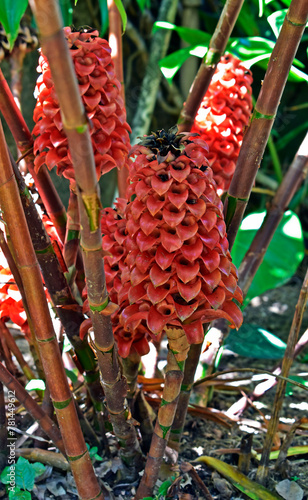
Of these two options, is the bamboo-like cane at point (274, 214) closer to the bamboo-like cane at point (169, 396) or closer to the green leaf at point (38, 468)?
the bamboo-like cane at point (169, 396)

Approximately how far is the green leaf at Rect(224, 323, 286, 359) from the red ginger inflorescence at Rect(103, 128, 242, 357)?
518mm

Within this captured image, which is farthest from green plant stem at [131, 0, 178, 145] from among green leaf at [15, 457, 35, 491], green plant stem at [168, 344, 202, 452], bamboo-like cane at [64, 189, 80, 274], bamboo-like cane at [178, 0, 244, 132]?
green leaf at [15, 457, 35, 491]

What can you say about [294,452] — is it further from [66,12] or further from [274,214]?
[66,12]

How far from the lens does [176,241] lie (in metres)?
0.54

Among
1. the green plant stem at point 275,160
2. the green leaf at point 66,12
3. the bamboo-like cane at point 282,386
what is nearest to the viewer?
the bamboo-like cane at point 282,386

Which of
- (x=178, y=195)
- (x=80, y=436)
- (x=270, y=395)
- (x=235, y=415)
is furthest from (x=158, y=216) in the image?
(x=270, y=395)

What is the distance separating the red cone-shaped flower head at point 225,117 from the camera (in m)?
0.94

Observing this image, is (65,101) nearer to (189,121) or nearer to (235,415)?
(189,121)

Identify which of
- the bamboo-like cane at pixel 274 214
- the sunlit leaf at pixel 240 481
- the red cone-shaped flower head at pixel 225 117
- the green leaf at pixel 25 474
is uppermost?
the red cone-shaped flower head at pixel 225 117

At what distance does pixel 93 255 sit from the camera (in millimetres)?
496

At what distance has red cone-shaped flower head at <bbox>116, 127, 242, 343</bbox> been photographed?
55cm

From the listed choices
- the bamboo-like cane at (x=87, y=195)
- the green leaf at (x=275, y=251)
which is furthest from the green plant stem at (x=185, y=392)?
the green leaf at (x=275, y=251)

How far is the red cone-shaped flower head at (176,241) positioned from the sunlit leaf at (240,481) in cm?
37

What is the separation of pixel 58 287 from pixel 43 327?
112 millimetres
